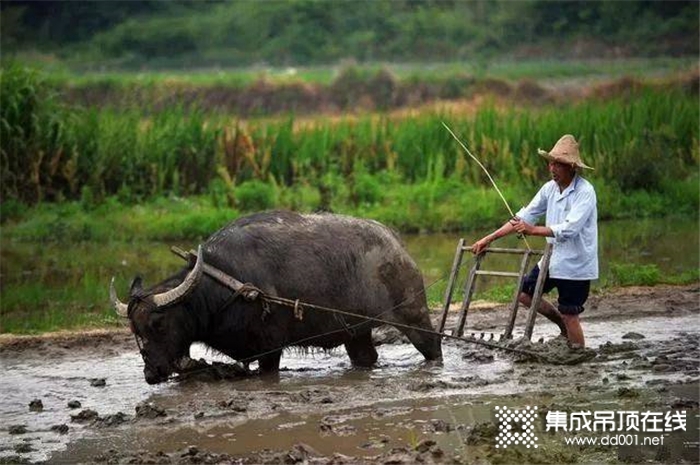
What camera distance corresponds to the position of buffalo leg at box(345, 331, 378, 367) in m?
9.30

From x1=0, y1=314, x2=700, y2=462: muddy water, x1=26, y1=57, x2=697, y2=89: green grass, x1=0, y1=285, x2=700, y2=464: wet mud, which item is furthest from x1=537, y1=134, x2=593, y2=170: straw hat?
x1=26, y1=57, x2=697, y2=89: green grass

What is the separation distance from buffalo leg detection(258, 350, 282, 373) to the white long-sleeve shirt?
2.01m

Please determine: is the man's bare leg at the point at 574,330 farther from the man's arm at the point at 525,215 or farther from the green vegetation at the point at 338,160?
the green vegetation at the point at 338,160

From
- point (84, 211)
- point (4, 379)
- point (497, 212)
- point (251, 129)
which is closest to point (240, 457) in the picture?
point (4, 379)

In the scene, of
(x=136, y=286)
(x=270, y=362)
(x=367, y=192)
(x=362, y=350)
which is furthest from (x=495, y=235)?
(x=367, y=192)

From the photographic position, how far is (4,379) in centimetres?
934

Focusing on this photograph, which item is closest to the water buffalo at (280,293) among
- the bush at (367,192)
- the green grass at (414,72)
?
the bush at (367,192)

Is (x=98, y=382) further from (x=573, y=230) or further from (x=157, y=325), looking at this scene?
(x=573, y=230)

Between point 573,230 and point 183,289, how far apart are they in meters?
2.65

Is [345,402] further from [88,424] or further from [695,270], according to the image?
[695,270]

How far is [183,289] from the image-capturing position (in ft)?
28.0

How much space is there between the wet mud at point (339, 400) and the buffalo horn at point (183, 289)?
0.57 m

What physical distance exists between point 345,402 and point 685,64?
27.4 meters

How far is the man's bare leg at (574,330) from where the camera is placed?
8.93 metres
